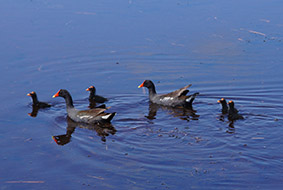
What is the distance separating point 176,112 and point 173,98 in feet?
1.55

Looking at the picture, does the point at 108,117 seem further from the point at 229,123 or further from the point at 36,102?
the point at 229,123

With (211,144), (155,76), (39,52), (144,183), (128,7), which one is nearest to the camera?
(144,183)

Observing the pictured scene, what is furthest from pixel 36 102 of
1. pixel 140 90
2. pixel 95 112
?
pixel 140 90

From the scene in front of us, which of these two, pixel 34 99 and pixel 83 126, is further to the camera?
pixel 34 99

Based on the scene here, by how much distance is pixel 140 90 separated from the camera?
1681cm

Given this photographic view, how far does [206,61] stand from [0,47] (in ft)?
27.1

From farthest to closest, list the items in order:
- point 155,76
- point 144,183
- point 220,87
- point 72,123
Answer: point 155,76 → point 220,87 → point 72,123 → point 144,183

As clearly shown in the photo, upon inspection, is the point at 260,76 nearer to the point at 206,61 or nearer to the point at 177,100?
the point at 206,61

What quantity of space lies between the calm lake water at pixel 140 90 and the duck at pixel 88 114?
0.26 metres

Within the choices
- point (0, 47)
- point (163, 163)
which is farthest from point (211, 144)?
point (0, 47)

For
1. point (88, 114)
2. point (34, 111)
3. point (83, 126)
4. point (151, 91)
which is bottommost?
point (83, 126)

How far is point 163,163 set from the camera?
10906mm

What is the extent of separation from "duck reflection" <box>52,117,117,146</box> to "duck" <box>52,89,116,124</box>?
116mm

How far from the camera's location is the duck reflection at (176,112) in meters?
14.4
